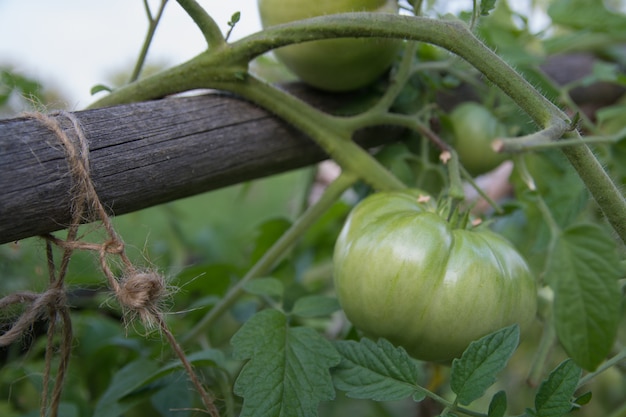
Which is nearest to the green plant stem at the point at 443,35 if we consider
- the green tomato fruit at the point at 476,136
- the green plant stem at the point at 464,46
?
the green plant stem at the point at 464,46

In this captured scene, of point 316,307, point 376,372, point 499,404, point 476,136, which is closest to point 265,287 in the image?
point 316,307

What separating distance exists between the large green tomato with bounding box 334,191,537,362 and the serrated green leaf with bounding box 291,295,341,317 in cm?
5

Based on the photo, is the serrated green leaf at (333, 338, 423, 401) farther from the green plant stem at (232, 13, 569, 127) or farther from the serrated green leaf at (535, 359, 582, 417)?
the green plant stem at (232, 13, 569, 127)

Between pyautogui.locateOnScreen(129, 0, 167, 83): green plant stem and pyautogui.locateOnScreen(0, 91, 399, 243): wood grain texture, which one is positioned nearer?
pyautogui.locateOnScreen(0, 91, 399, 243): wood grain texture

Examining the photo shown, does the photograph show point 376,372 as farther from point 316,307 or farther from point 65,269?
point 65,269

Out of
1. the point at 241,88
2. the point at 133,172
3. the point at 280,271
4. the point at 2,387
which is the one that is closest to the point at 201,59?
the point at 241,88

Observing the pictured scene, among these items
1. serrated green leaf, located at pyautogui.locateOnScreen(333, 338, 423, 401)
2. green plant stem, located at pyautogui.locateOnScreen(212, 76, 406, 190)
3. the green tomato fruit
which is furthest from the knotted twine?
the green tomato fruit

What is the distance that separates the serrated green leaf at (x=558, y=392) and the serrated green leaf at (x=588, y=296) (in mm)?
107

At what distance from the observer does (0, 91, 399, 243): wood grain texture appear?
50cm

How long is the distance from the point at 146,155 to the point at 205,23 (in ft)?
0.54

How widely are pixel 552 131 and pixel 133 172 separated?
1.28 feet

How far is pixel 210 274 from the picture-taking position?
92 centimetres

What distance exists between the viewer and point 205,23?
2.10 feet

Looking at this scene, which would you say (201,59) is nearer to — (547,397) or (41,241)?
(41,241)
